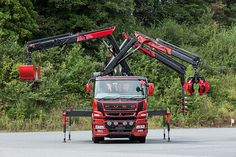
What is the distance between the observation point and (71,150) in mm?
22578

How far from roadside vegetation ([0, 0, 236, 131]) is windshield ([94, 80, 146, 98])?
13070mm

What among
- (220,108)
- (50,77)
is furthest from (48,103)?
(220,108)

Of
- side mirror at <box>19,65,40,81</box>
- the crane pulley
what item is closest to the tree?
the crane pulley

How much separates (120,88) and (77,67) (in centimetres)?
2062

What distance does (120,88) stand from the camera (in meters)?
27.5

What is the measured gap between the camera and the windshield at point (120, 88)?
89.8 ft

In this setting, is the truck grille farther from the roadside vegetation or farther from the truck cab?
the roadside vegetation

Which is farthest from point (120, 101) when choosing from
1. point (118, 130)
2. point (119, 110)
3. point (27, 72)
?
point (27, 72)

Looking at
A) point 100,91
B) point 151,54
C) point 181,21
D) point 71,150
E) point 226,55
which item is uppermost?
point 181,21

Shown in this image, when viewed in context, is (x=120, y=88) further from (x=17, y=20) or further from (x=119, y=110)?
(x=17, y=20)

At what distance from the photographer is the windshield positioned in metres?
27.4

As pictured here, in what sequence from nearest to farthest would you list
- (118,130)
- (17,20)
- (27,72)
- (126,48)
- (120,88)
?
(118,130) < (27,72) < (120,88) < (126,48) < (17,20)

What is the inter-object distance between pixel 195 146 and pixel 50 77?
23.8m

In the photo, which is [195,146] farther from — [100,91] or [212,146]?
[100,91]
